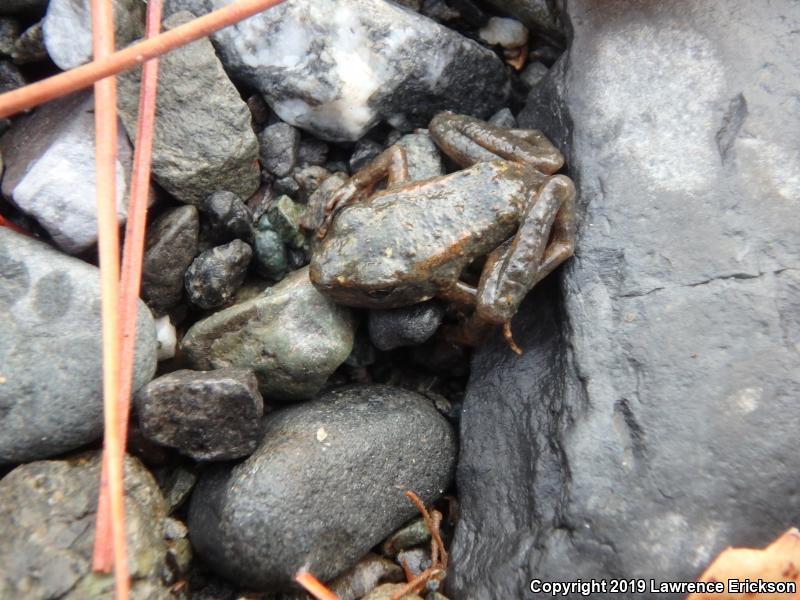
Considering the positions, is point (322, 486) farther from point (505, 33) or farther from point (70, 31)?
point (505, 33)

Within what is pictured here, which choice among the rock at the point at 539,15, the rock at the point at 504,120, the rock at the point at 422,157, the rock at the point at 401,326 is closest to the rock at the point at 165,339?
the rock at the point at 401,326

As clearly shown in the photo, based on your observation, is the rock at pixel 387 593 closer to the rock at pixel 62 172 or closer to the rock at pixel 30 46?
the rock at pixel 62 172

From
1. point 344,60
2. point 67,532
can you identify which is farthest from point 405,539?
point 344,60

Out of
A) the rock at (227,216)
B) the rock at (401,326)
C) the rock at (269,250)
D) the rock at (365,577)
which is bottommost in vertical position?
the rock at (365,577)

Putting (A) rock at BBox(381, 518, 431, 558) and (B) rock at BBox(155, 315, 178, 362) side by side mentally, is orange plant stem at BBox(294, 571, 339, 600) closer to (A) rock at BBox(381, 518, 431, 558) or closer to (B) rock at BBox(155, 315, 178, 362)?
(A) rock at BBox(381, 518, 431, 558)

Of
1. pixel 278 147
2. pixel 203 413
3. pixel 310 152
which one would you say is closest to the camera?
pixel 203 413
